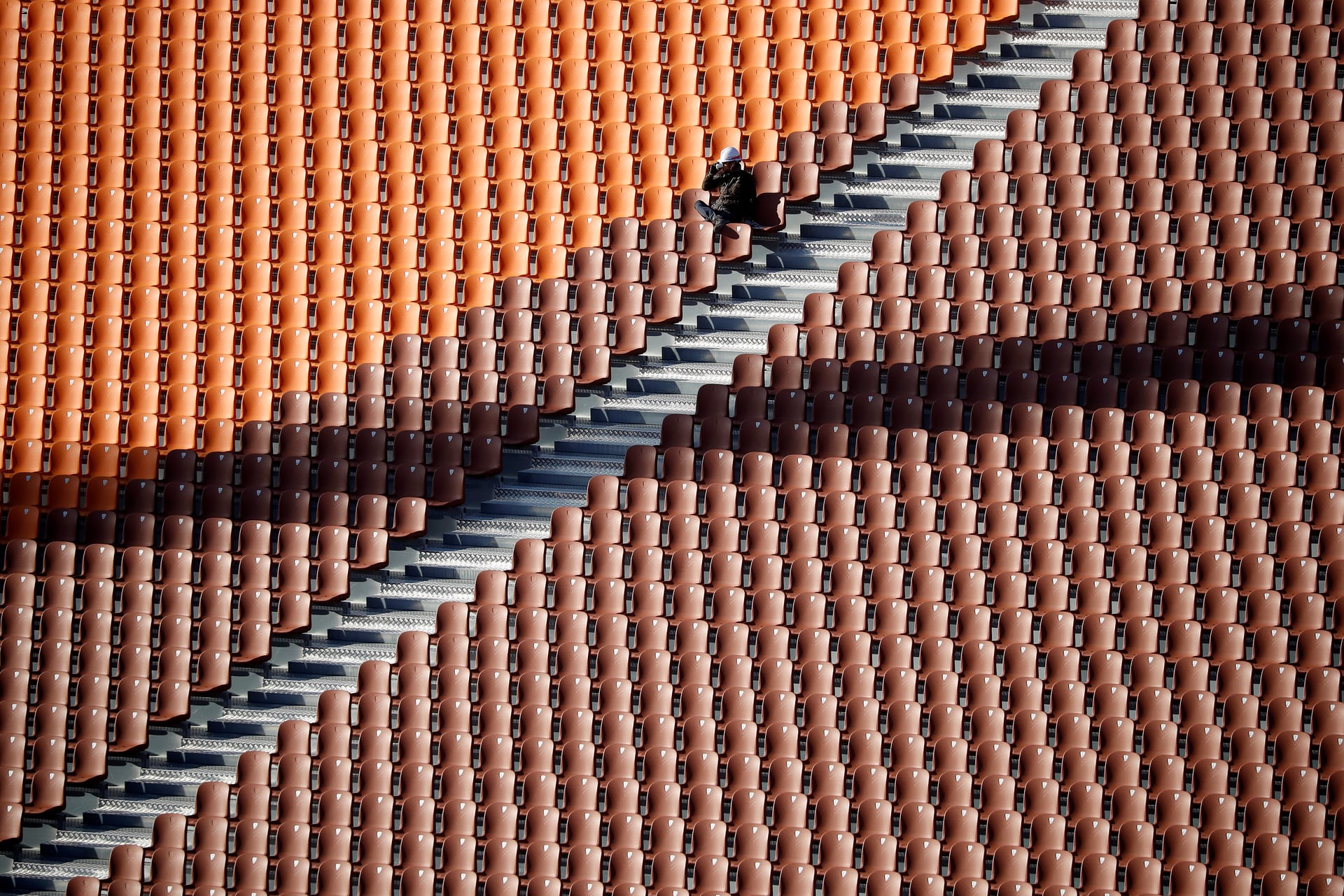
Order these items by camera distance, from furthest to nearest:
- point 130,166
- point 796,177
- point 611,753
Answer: point 130,166, point 796,177, point 611,753

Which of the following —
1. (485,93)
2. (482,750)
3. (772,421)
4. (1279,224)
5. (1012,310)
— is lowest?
(482,750)

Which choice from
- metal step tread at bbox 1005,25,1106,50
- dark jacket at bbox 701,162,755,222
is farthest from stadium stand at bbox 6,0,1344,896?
dark jacket at bbox 701,162,755,222

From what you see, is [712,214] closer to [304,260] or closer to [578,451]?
[578,451]

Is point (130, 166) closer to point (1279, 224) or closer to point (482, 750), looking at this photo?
point (482, 750)

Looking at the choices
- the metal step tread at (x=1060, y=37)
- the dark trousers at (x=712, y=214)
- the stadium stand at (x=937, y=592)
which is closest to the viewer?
the stadium stand at (x=937, y=592)

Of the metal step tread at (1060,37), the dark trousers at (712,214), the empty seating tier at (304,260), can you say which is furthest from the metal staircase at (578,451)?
the dark trousers at (712,214)

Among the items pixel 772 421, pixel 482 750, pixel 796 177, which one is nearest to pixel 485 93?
pixel 796 177

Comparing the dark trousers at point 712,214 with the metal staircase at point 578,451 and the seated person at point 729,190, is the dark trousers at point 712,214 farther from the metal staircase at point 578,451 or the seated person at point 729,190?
the metal staircase at point 578,451
